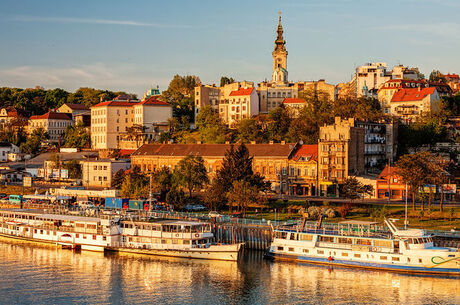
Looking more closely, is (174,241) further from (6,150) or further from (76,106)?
(76,106)

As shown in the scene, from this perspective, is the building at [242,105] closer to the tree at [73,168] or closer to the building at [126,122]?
the building at [126,122]

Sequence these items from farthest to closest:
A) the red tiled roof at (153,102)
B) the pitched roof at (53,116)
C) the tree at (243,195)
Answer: the pitched roof at (53,116), the red tiled roof at (153,102), the tree at (243,195)

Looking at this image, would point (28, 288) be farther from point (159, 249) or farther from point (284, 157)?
point (284, 157)

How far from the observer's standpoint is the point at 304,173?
295 ft

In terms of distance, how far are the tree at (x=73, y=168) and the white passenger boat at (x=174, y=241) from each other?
2075 inches

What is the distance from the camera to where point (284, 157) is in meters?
91.6

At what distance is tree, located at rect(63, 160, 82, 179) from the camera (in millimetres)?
113250

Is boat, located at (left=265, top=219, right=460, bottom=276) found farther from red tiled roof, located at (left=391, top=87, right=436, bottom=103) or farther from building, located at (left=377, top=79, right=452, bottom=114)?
building, located at (left=377, top=79, right=452, bottom=114)

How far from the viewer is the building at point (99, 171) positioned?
345 ft

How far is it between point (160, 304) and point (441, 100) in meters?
90.2

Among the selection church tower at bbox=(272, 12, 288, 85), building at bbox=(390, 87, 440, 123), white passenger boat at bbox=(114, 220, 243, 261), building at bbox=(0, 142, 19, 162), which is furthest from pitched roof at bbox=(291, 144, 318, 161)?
building at bbox=(0, 142, 19, 162)

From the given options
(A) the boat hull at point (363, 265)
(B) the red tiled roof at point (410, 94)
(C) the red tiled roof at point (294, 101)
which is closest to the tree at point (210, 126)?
(C) the red tiled roof at point (294, 101)

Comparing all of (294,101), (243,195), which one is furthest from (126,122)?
(243,195)

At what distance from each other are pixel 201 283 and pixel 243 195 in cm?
2379
